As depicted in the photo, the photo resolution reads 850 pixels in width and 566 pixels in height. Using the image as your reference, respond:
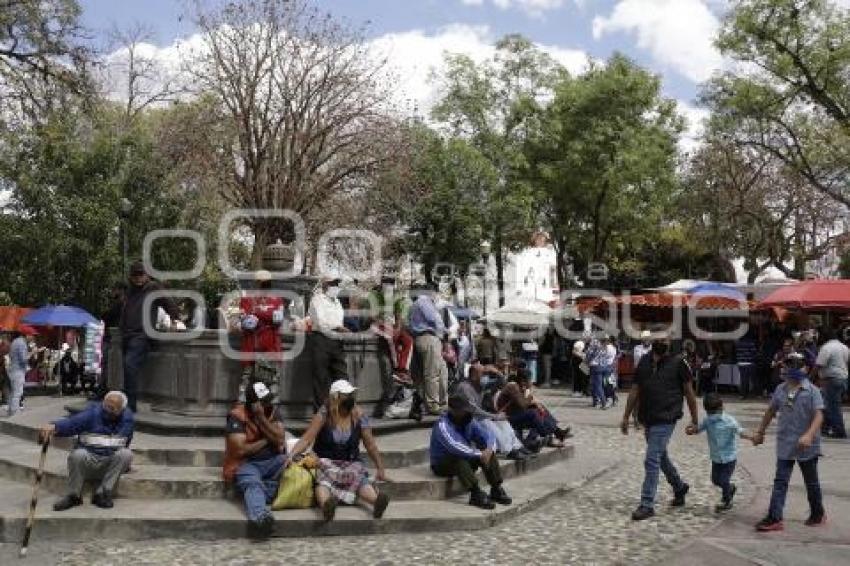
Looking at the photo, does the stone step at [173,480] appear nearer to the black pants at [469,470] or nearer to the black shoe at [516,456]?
the black pants at [469,470]

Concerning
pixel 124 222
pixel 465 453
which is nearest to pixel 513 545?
pixel 465 453

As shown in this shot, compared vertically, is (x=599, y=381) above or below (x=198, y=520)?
above

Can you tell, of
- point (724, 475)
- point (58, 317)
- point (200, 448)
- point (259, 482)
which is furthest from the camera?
point (58, 317)

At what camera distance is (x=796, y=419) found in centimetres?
809

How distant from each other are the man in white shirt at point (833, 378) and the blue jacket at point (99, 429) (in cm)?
995

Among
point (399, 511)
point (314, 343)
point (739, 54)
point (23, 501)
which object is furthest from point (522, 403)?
point (739, 54)

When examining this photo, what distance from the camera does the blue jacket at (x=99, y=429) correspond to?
802cm

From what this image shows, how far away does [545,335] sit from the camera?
28.1 m

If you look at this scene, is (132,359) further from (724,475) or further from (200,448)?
(724,475)

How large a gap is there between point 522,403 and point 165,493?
453 cm

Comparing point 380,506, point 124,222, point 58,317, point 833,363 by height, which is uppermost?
point 124,222

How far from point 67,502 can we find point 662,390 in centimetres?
536

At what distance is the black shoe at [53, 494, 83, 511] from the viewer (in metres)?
7.71

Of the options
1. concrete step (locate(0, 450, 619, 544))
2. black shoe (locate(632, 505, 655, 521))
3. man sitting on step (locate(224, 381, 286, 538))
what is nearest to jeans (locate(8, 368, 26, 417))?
concrete step (locate(0, 450, 619, 544))
